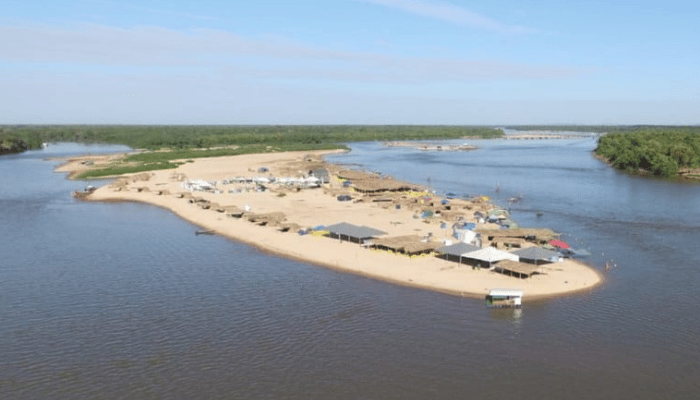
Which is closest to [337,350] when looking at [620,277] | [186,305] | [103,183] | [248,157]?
[186,305]

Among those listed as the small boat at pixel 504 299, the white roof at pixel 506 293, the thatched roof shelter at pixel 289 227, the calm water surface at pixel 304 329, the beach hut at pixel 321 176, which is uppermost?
the beach hut at pixel 321 176

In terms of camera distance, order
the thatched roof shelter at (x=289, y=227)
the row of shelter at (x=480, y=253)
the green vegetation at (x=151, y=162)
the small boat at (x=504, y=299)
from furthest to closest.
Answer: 1. the green vegetation at (x=151, y=162)
2. the thatched roof shelter at (x=289, y=227)
3. the row of shelter at (x=480, y=253)
4. the small boat at (x=504, y=299)

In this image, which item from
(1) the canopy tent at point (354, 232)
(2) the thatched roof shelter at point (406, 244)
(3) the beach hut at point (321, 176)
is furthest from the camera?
(3) the beach hut at point (321, 176)

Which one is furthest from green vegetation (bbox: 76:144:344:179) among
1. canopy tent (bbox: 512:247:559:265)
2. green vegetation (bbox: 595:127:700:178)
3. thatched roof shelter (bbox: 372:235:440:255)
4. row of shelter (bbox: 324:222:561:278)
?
green vegetation (bbox: 595:127:700:178)

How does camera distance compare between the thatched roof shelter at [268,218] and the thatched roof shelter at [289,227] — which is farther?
the thatched roof shelter at [268,218]

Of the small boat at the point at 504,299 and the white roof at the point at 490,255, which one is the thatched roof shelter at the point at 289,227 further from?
the small boat at the point at 504,299

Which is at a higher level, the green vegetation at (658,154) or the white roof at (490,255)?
the green vegetation at (658,154)

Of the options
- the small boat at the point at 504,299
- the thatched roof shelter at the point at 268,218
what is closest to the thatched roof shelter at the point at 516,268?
the small boat at the point at 504,299
